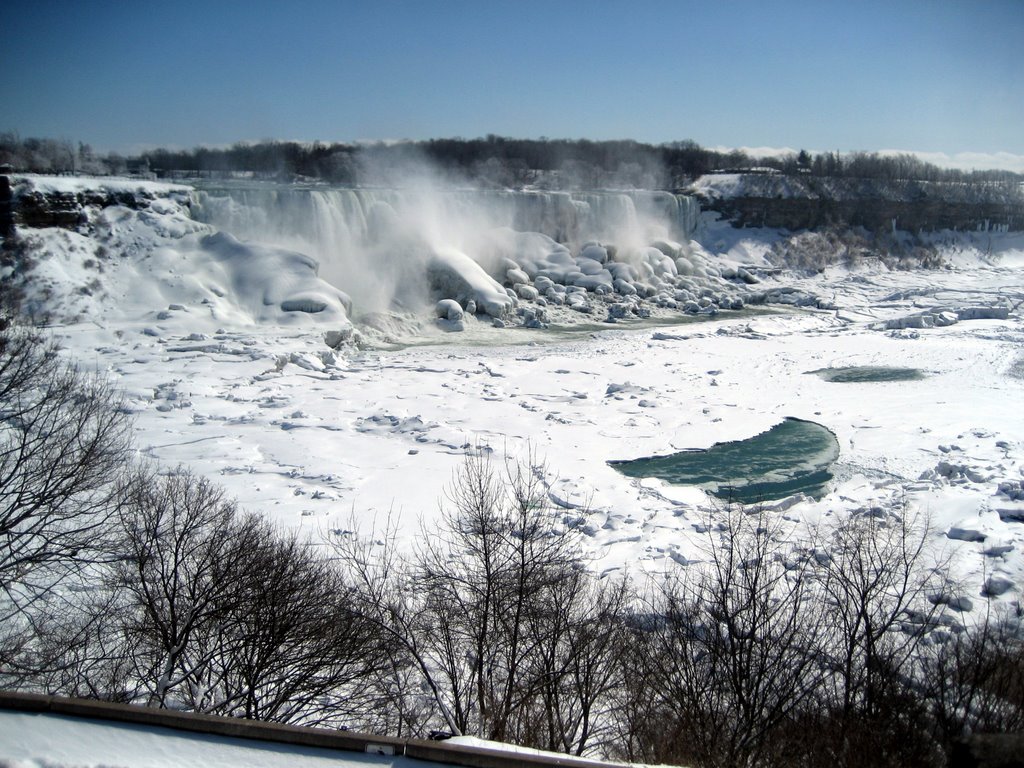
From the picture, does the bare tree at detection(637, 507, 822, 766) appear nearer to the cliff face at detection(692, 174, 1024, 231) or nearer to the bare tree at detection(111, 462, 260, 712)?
the bare tree at detection(111, 462, 260, 712)

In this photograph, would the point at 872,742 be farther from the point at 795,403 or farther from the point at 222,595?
the point at 795,403

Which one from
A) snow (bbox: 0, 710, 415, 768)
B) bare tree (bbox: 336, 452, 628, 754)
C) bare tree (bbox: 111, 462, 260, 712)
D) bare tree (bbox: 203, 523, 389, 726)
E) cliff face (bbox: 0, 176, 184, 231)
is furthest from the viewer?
cliff face (bbox: 0, 176, 184, 231)

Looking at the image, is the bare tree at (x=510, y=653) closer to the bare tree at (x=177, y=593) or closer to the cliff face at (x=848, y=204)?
the bare tree at (x=177, y=593)

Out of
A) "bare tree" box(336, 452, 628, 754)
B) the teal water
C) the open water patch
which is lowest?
the open water patch

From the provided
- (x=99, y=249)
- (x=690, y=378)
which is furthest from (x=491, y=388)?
(x=99, y=249)

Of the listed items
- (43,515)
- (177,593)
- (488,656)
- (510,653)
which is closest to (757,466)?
(510,653)

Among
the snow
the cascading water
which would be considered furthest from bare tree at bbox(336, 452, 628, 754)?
the cascading water
